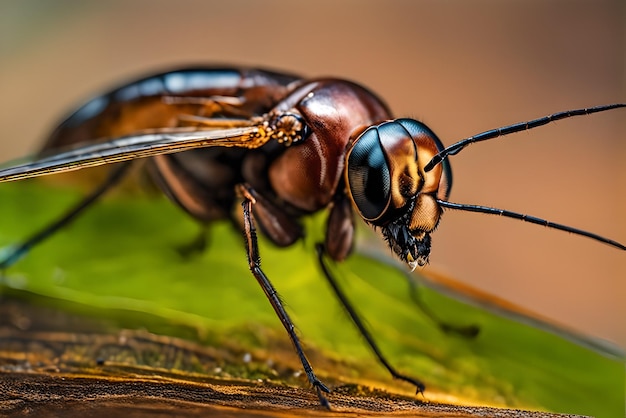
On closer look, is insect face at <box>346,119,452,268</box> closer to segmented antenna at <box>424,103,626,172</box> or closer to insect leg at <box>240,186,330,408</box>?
segmented antenna at <box>424,103,626,172</box>

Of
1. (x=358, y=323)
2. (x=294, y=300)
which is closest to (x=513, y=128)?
(x=358, y=323)

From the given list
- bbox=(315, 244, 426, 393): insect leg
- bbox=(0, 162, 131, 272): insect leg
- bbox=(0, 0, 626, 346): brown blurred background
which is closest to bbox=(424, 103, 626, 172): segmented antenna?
bbox=(315, 244, 426, 393): insect leg

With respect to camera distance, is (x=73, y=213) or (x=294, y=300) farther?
(x=73, y=213)

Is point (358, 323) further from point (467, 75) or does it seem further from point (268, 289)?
point (467, 75)

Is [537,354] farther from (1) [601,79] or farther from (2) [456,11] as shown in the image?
(2) [456,11]

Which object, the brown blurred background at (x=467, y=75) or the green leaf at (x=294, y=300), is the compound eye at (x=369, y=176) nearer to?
the green leaf at (x=294, y=300)

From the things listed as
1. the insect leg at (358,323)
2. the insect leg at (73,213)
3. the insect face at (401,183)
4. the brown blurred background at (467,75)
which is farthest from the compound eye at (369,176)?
the brown blurred background at (467,75)
